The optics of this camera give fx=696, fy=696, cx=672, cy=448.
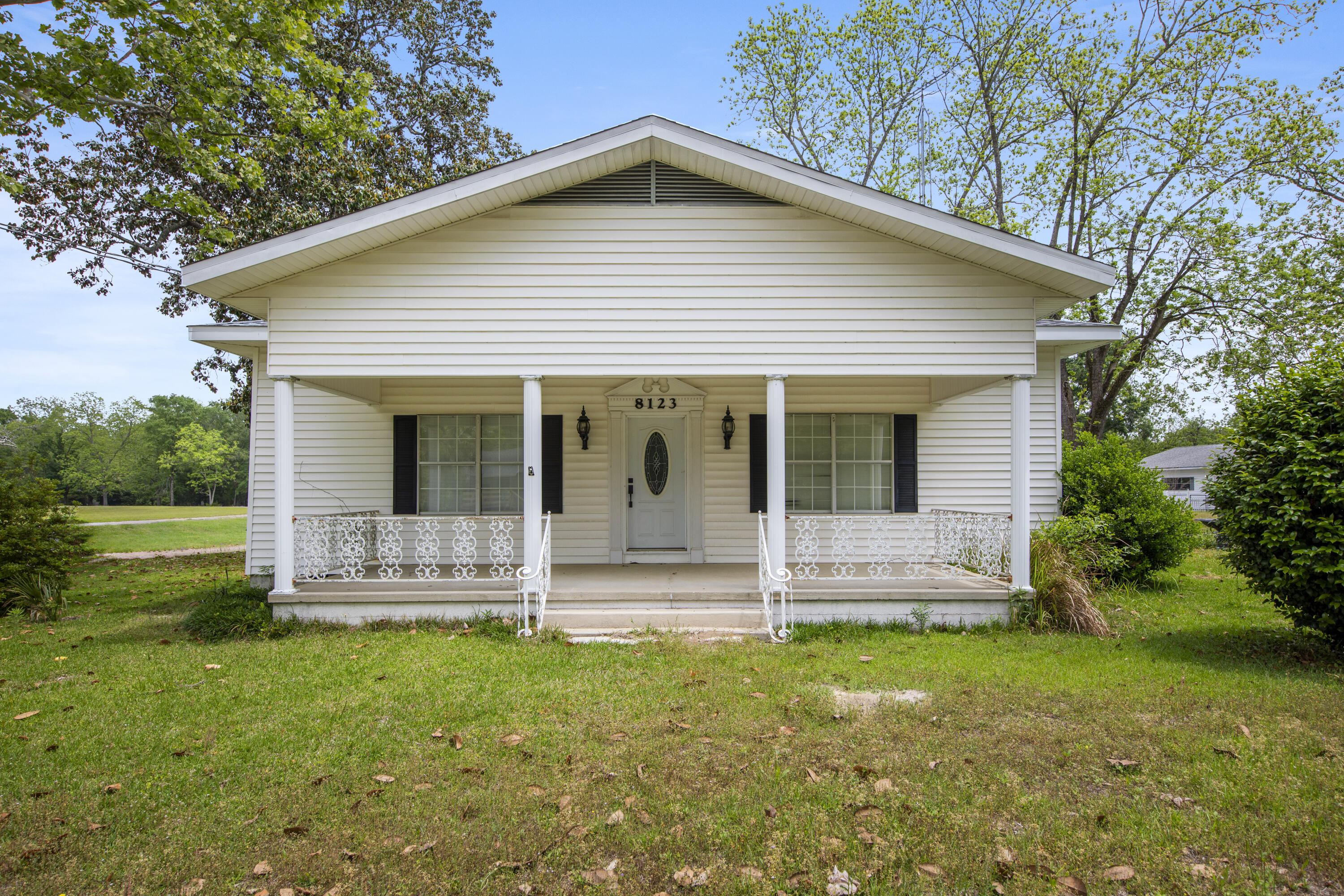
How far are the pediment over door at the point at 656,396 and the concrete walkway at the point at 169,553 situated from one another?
12.1 metres

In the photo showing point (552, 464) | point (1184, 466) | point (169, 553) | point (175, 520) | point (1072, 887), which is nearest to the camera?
point (1072, 887)

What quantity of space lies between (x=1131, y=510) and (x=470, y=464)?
9276 mm

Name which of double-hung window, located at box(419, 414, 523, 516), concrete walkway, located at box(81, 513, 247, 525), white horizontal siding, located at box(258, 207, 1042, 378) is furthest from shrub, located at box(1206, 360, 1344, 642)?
concrete walkway, located at box(81, 513, 247, 525)

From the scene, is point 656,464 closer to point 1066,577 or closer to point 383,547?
point 383,547

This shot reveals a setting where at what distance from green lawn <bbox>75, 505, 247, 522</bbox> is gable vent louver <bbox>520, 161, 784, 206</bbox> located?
A: 2728 centimetres

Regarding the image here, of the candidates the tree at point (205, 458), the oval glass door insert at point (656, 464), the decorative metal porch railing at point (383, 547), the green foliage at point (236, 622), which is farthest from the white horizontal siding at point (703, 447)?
the tree at point (205, 458)

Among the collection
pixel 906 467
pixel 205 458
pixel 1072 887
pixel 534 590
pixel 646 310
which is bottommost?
pixel 1072 887

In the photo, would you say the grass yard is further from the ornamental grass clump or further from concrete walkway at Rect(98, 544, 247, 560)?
concrete walkway at Rect(98, 544, 247, 560)

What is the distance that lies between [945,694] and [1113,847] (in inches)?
81.6

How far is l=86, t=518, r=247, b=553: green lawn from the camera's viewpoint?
66.2 feet

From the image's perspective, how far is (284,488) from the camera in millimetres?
7715

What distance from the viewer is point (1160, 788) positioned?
3619 millimetres

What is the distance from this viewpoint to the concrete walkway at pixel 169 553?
668 inches

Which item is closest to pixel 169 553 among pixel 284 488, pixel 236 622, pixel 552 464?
pixel 236 622
